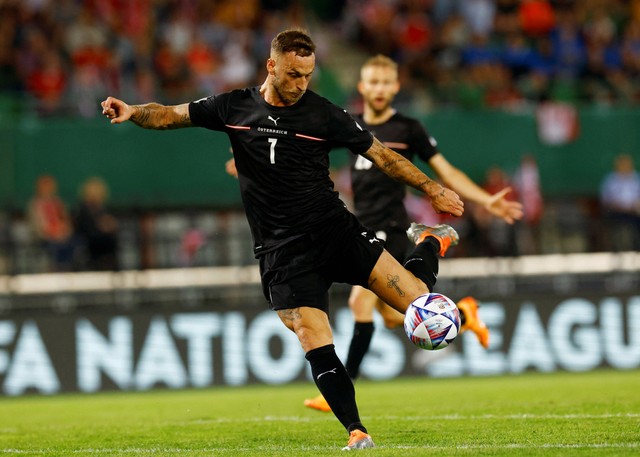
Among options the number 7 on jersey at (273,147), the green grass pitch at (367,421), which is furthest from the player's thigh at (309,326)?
the number 7 on jersey at (273,147)

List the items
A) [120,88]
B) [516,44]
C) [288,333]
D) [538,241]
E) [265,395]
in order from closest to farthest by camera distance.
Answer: [265,395]
[288,333]
[538,241]
[120,88]
[516,44]

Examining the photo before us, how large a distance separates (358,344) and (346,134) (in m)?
3.18

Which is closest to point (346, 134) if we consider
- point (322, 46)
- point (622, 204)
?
point (622, 204)

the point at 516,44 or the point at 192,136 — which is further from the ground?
the point at 516,44

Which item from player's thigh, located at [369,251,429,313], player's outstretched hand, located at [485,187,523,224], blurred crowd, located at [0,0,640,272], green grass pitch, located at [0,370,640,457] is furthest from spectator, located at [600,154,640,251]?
player's thigh, located at [369,251,429,313]

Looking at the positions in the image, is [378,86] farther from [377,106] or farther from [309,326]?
[309,326]

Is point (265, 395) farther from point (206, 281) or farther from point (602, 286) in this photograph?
point (602, 286)

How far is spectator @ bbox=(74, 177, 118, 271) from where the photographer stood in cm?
1661

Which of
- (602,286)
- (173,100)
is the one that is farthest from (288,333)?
(173,100)

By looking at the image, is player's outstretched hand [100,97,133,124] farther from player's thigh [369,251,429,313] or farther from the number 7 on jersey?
player's thigh [369,251,429,313]

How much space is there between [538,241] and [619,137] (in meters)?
4.08

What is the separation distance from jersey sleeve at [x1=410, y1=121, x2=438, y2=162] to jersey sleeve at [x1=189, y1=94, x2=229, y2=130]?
9.24ft

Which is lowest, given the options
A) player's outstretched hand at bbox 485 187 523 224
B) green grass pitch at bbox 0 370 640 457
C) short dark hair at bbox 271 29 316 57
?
green grass pitch at bbox 0 370 640 457

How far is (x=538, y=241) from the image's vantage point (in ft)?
57.1
